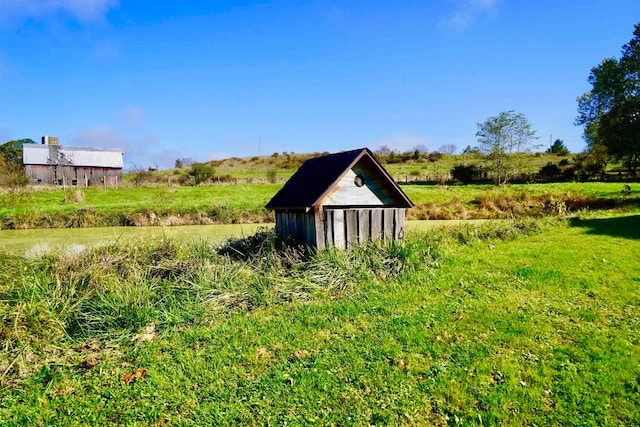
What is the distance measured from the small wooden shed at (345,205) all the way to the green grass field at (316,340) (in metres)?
0.68

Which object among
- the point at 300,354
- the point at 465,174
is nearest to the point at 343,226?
the point at 300,354

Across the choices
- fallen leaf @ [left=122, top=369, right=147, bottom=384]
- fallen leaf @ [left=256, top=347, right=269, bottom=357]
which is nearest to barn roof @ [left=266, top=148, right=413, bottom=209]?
fallen leaf @ [left=256, top=347, right=269, bottom=357]

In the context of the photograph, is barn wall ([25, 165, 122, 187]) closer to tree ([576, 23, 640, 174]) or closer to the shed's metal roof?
the shed's metal roof

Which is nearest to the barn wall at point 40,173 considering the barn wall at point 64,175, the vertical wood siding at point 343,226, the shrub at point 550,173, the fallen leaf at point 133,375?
the barn wall at point 64,175

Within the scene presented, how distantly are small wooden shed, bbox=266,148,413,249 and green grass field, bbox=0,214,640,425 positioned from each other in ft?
2.24

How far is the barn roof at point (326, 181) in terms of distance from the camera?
9406mm

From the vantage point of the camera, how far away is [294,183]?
11781mm

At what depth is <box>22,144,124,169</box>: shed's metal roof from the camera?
47.8 m

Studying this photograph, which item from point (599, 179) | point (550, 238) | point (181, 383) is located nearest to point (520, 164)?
point (599, 179)

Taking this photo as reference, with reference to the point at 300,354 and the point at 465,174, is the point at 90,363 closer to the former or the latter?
the point at 300,354

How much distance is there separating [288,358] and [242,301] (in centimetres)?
244

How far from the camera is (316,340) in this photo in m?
5.82

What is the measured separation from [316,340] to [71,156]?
5697cm

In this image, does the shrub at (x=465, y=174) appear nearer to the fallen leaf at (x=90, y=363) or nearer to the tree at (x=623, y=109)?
the tree at (x=623, y=109)
